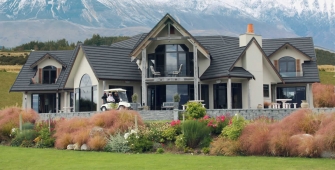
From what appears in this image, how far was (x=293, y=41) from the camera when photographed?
4612 cm

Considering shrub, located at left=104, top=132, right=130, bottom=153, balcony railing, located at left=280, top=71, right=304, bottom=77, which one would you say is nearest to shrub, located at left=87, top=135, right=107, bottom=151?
shrub, located at left=104, top=132, right=130, bottom=153

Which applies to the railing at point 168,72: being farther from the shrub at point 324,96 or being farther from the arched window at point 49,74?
the shrub at point 324,96

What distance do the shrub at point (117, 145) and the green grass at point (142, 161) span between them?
0.83 m

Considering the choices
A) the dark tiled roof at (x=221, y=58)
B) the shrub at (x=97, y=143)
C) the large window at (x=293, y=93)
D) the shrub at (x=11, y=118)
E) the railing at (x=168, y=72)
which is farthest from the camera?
the large window at (x=293, y=93)

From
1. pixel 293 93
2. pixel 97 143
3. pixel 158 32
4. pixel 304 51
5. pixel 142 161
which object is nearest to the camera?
pixel 142 161

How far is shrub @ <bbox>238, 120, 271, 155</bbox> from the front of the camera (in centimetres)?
2186

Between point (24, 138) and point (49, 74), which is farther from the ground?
point (49, 74)

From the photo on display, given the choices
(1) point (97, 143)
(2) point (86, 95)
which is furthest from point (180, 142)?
(2) point (86, 95)

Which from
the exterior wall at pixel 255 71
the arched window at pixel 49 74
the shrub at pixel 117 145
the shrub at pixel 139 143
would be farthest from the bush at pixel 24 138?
the arched window at pixel 49 74

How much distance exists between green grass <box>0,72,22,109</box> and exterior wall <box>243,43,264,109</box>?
28.1 meters

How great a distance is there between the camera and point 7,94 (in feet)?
204

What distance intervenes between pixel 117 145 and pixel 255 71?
1690 centimetres

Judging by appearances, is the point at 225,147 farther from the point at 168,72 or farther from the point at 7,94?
the point at 7,94

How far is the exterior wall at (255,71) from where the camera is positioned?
38.6m
